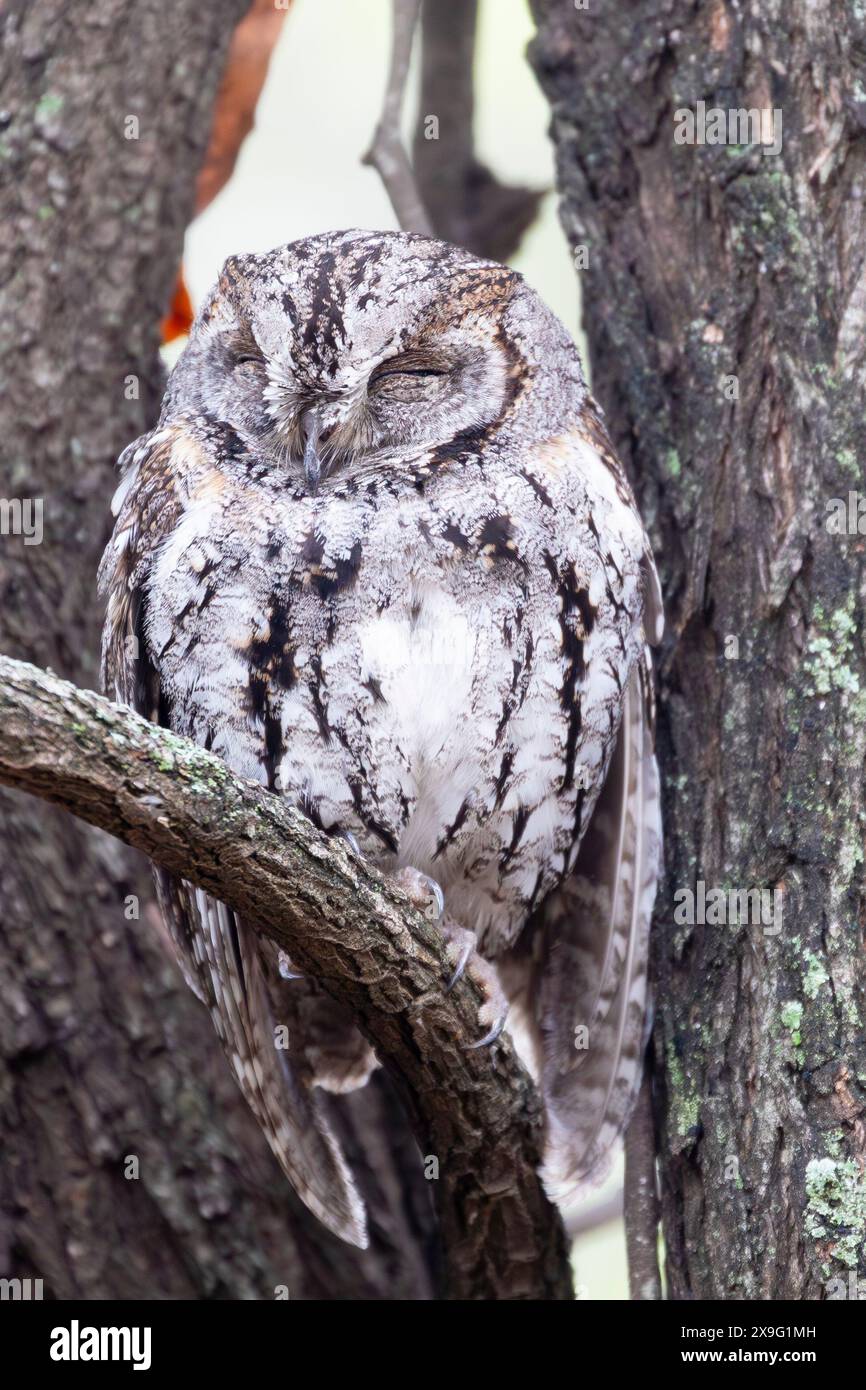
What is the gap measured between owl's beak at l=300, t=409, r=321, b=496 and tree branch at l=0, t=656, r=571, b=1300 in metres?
0.76

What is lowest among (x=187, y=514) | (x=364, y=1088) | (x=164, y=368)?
(x=364, y=1088)

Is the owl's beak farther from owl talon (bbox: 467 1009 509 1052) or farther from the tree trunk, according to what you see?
owl talon (bbox: 467 1009 509 1052)

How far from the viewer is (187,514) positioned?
10.1 feet

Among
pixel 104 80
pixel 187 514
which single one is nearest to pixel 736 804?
pixel 187 514

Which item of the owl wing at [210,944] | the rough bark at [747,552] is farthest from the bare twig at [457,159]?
the owl wing at [210,944]

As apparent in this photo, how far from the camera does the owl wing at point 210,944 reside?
3.18 m

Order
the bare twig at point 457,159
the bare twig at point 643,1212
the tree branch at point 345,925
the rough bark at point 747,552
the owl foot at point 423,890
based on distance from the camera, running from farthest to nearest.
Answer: the bare twig at point 457,159 → the bare twig at point 643,1212 → the owl foot at point 423,890 → the rough bark at point 747,552 → the tree branch at point 345,925

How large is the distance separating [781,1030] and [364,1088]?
1389 millimetres

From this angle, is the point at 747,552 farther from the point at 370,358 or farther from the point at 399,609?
the point at 370,358

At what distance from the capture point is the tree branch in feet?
7.03

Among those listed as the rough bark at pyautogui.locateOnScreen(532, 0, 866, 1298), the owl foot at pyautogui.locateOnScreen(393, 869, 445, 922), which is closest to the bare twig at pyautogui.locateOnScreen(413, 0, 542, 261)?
the rough bark at pyautogui.locateOnScreen(532, 0, 866, 1298)

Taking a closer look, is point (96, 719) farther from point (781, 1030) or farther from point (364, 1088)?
point (364, 1088)

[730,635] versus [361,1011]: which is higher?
[730,635]

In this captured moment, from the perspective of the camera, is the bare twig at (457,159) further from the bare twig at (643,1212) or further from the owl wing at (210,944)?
the bare twig at (643,1212)
